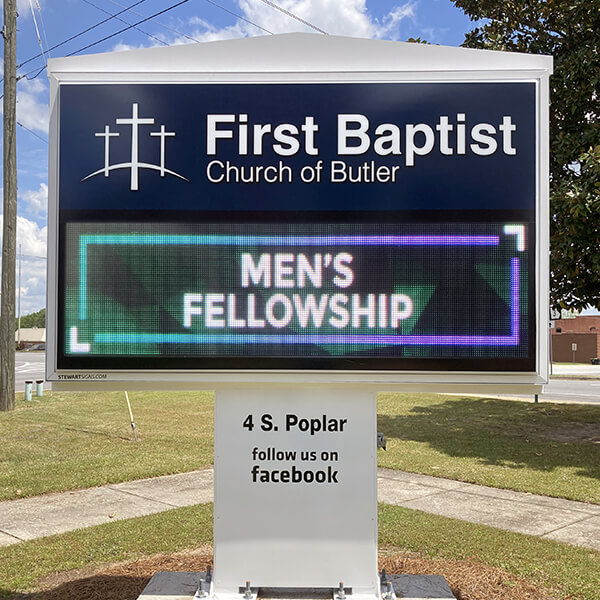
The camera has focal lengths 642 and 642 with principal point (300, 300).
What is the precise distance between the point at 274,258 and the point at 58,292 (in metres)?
1.27

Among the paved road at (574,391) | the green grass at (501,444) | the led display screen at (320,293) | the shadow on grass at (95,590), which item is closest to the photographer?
the led display screen at (320,293)

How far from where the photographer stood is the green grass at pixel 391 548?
15.9 feet

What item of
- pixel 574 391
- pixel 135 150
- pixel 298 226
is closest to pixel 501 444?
pixel 298 226

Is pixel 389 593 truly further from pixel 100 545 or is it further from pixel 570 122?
pixel 570 122

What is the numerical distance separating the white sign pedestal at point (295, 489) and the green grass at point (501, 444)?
14.3 ft

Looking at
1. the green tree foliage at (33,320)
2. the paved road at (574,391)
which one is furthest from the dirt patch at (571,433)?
the green tree foliage at (33,320)

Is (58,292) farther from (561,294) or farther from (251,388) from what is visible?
(561,294)

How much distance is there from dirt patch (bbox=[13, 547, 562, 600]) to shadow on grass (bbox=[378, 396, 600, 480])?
14.2ft

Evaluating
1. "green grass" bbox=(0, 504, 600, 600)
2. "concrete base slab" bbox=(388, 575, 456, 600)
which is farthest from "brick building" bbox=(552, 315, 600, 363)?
"concrete base slab" bbox=(388, 575, 456, 600)

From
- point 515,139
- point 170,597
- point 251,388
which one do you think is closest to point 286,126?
point 515,139

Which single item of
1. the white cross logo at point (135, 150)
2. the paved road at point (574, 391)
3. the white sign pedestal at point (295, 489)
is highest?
the white cross logo at point (135, 150)

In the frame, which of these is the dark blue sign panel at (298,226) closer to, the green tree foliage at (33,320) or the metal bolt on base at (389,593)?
the metal bolt on base at (389,593)

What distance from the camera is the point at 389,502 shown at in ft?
23.1

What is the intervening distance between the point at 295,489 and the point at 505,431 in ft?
30.4
